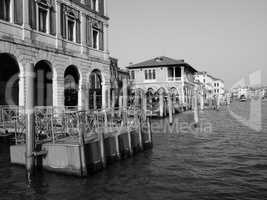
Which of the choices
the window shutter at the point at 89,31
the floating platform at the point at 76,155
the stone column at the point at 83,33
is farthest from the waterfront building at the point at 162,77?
the floating platform at the point at 76,155

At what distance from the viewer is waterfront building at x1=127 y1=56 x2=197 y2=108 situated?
5547 centimetres

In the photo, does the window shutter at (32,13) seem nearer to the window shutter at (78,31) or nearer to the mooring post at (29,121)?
the window shutter at (78,31)

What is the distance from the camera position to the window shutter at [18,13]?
19547 millimetres

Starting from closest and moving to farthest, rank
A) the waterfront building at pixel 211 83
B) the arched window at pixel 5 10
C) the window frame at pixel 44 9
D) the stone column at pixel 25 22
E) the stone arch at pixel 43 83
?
the arched window at pixel 5 10
the stone column at pixel 25 22
the window frame at pixel 44 9
the stone arch at pixel 43 83
the waterfront building at pixel 211 83

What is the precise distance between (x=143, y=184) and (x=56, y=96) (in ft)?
45.4

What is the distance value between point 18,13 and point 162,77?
3906 centimetres

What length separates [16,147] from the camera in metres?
12.4

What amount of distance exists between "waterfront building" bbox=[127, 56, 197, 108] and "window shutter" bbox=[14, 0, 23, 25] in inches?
1415

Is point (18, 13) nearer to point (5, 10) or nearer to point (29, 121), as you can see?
point (5, 10)

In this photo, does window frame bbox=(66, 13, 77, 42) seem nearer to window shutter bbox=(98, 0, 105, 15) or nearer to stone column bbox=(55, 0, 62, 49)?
stone column bbox=(55, 0, 62, 49)

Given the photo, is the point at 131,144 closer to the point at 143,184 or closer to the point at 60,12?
the point at 143,184

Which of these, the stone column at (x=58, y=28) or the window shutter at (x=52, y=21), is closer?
the window shutter at (x=52, y=21)

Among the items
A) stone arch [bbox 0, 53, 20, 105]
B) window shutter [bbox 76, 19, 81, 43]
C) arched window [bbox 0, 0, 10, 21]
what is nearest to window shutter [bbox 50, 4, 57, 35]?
window shutter [bbox 76, 19, 81, 43]

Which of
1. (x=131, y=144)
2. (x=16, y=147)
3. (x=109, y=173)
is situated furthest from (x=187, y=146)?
(x=16, y=147)
